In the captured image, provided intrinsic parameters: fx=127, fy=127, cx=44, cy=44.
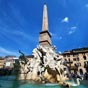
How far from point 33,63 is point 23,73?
2145mm

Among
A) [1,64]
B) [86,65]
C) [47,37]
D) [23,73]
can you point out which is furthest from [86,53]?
[1,64]

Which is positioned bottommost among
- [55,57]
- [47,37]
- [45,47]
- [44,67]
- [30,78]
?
[30,78]

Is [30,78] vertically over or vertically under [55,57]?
under

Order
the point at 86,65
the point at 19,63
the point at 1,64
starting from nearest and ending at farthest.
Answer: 1. the point at 19,63
2. the point at 86,65
3. the point at 1,64

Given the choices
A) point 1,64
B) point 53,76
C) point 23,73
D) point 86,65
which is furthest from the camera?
point 1,64

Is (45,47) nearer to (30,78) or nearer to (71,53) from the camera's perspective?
(30,78)

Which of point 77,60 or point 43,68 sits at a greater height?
point 77,60

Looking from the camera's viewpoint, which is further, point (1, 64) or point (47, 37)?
point (1, 64)

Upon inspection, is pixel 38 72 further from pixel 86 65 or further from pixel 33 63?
pixel 86 65

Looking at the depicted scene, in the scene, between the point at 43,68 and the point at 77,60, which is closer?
the point at 43,68

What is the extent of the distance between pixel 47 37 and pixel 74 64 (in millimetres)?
26641

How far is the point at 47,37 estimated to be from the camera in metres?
20.5

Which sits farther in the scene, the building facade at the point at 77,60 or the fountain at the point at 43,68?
the building facade at the point at 77,60

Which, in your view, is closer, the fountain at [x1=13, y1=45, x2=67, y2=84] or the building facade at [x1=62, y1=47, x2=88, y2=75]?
the fountain at [x1=13, y1=45, x2=67, y2=84]
